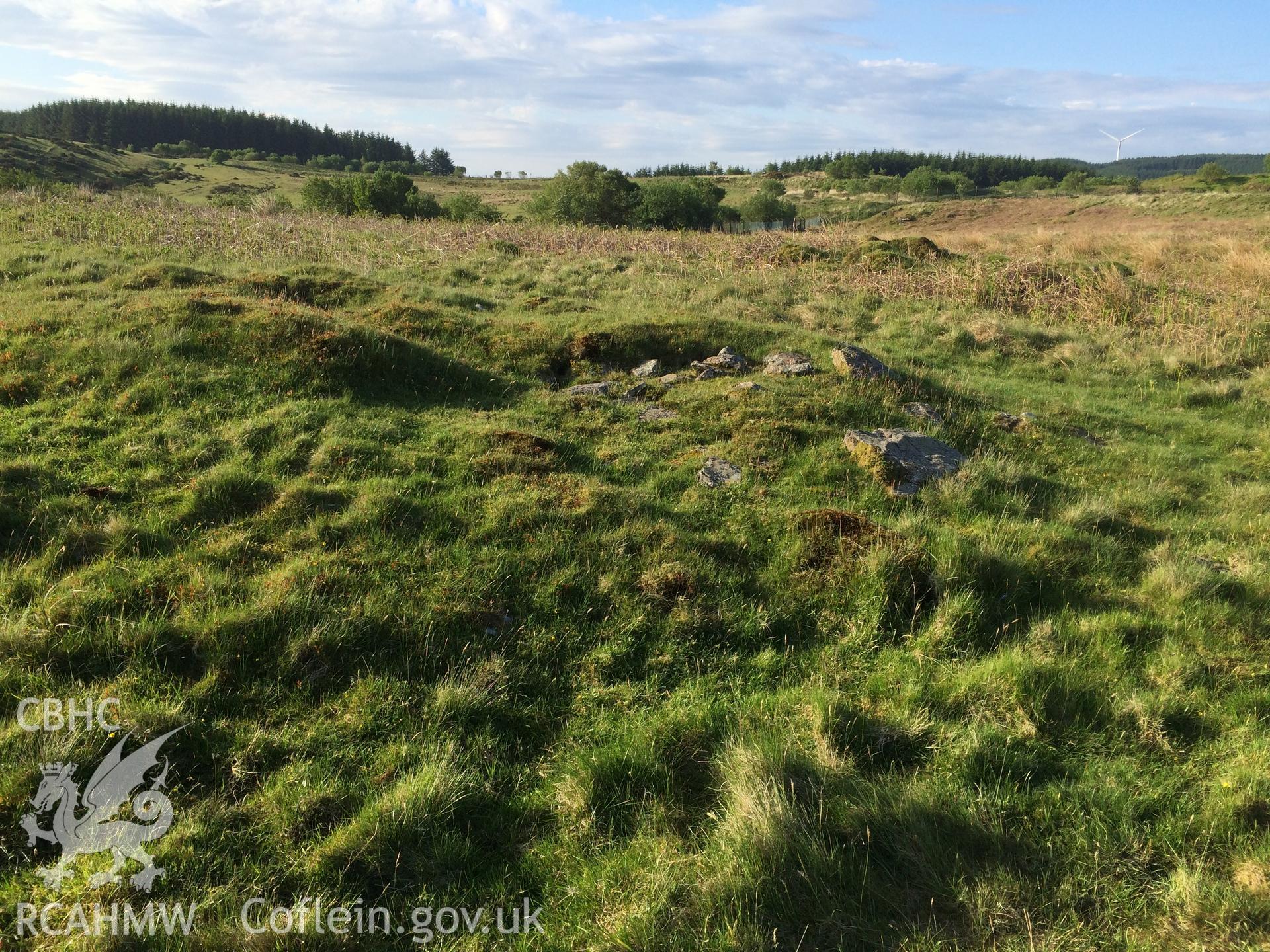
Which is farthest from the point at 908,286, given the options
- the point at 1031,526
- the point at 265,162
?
the point at 265,162

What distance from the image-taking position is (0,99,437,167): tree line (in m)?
103

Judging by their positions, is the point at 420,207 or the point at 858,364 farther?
the point at 420,207

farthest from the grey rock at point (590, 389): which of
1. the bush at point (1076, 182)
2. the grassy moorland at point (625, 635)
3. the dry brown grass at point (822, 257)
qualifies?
the bush at point (1076, 182)

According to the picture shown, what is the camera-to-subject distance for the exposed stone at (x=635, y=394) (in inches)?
378

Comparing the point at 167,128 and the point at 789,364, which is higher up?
Answer: the point at 167,128

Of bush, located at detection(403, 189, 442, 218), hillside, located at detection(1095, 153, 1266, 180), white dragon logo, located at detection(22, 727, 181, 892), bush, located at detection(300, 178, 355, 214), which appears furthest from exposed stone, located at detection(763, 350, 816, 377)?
hillside, located at detection(1095, 153, 1266, 180)

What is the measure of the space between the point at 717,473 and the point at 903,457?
212cm

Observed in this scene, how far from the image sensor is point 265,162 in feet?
310

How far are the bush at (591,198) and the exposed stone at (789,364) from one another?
105 ft

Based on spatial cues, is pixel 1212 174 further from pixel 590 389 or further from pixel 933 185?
pixel 590 389

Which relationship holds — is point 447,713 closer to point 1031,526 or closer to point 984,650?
point 984,650

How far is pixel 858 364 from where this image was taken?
34.3 feet

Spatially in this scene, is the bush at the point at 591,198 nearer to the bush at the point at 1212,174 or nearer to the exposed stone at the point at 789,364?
the exposed stone at the point at 789,364


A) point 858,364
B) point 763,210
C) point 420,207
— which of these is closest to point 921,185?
point 763,210
